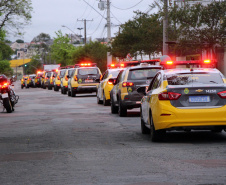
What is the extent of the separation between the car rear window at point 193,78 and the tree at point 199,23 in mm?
25990

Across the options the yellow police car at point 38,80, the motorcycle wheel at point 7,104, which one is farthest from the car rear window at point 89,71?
the yellow police car at point 38,80

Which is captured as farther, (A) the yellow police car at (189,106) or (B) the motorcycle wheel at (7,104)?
(B) the motorcycle wheel at (7,104)

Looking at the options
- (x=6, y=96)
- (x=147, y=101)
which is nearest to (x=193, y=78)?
(x=147, y=101)

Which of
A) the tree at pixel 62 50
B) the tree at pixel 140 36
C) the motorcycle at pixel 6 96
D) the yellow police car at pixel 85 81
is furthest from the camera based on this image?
the tree at pixel 62 50

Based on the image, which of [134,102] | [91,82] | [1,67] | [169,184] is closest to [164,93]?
[169,184]

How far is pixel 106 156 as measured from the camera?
10250 millimetres

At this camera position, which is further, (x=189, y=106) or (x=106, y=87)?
(x=106, y=87)

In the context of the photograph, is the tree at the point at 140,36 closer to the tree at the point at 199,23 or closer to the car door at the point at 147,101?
the tree at the point at 199,23

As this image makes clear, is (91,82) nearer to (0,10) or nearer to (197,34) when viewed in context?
(197,34)

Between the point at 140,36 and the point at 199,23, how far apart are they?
535 inches

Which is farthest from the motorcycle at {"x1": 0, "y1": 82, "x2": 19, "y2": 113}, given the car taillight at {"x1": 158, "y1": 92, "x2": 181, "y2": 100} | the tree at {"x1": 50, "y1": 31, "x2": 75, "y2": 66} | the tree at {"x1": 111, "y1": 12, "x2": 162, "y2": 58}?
the tree at {"x1": 50, "y1": 31, "x2": 75, "y2": 66}

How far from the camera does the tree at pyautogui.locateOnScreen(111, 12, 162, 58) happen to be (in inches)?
2019

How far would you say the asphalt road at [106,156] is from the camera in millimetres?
8133

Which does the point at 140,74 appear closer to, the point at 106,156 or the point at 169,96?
the point at 169,96
